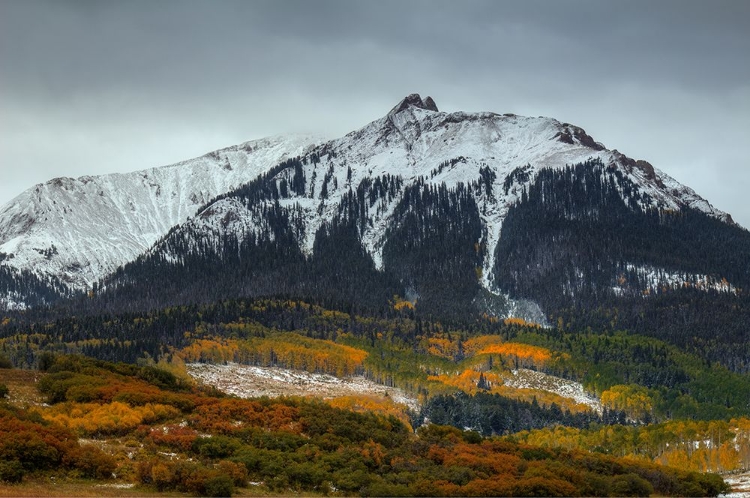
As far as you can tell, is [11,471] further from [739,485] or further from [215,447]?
[739,485]

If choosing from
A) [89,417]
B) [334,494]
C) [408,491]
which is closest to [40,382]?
[89,417]

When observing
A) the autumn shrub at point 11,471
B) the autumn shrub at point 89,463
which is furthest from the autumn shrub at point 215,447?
the autumn shrub at point 11,471

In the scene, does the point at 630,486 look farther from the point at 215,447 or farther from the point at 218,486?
the point at 218,486

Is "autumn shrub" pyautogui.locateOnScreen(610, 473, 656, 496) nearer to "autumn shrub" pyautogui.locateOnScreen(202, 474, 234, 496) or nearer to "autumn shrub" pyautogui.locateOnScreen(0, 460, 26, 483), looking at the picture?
"autumn shrub" pyautogui.locateOnScreen(202, 474, 234, 496)

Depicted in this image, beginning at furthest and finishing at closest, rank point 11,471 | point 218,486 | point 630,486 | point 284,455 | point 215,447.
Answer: point 630,486 < point 284,455 < point 215,447 < point 218,486 < point 11,471

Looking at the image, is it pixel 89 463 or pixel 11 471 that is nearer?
pixel 11 471

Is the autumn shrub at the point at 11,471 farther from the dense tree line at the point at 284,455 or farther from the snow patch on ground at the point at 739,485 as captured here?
the snow patch on ground at the point at 739,485

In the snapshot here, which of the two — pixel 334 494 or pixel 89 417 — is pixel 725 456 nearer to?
pixel 334 494

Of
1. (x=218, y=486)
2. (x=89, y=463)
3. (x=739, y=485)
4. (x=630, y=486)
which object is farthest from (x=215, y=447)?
(x=739, y=485)

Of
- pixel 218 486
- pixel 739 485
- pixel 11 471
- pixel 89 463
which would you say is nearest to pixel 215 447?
pixel 218 486

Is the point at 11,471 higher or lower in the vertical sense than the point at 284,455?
higher

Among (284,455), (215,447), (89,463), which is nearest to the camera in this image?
(89,463)

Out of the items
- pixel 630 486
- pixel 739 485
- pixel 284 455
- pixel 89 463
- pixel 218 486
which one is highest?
pixel 89 463

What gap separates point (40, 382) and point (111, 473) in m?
38.2
